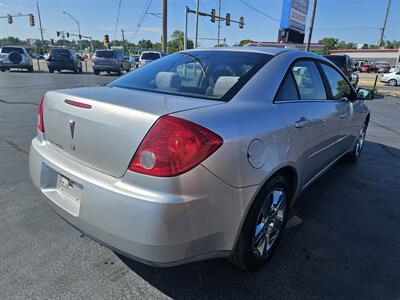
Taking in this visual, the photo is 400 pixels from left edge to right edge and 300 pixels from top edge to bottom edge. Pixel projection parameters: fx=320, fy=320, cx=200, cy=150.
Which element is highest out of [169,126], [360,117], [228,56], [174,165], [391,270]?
[228,56]

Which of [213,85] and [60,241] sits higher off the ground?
[213,85]

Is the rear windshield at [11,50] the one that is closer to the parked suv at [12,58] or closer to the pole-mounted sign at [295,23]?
the parked suv at [12,58]

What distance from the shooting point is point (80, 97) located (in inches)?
84.4

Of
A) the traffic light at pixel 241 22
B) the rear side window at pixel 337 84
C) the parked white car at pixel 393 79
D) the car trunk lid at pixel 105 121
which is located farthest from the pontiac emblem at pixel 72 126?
the traffic light at pixel 241 22

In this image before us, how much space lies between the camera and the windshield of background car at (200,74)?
2.37 metres

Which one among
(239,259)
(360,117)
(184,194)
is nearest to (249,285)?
(239,259)

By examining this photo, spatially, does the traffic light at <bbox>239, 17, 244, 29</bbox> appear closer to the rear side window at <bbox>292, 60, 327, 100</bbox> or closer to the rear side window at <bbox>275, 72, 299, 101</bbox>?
the rear side window at <bbox>292, 60, 327, 100</bbox>

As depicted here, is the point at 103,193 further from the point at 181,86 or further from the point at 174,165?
the point at 181,86

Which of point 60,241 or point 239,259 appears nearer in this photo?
point 239,259

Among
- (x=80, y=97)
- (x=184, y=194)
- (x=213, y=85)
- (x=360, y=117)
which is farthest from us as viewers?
(x=360, y=117)

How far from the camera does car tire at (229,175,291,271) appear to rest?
2107mm

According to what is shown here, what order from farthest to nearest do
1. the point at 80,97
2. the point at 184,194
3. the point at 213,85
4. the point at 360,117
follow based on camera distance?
the point at 360,117, the point at 213,85, the point at 80,97, the point at 184,194

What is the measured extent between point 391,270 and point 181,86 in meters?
2.20

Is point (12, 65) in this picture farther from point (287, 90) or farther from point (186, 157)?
point (186, 157)
